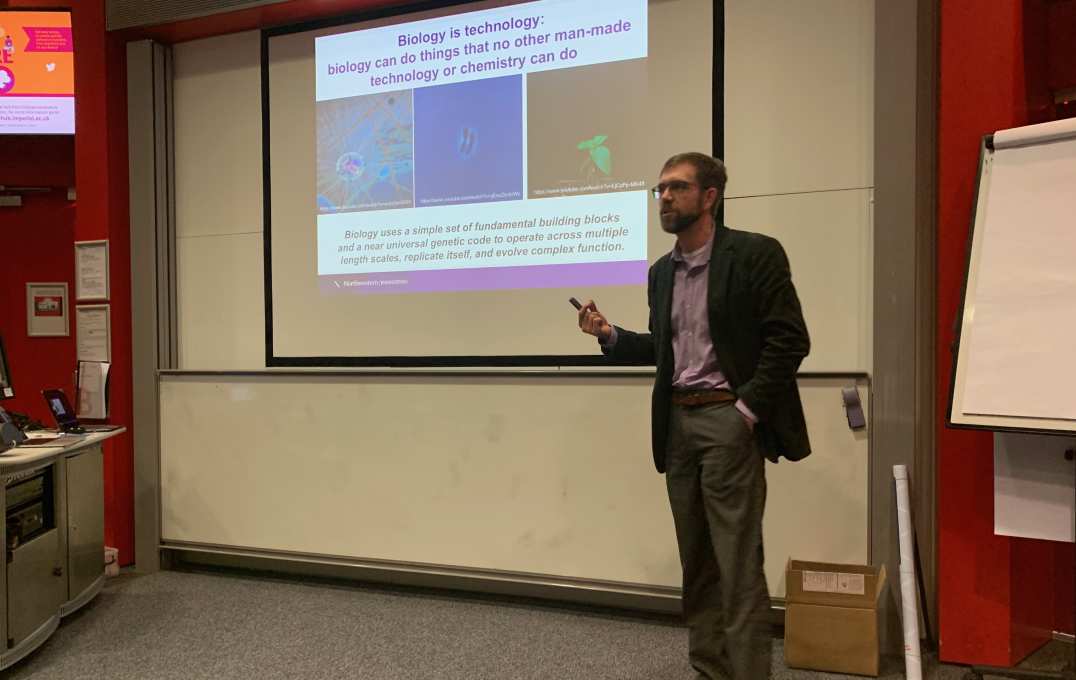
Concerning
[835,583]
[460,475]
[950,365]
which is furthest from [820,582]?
[460,475]

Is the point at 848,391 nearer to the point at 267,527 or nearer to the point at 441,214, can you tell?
the point at 441,214

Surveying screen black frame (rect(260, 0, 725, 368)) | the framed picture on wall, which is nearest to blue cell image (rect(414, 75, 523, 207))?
screen black frame (rect(260, 0, 725, 368))

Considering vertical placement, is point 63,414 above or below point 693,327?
below

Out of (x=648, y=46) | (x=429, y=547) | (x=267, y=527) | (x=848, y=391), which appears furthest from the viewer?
(x=267, y=527)

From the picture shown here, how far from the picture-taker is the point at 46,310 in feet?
15.5

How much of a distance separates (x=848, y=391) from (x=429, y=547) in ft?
5.89

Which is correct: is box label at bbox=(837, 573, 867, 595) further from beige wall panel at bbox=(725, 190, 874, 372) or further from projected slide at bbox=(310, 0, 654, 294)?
projected slide at bbox=(310, 0, 654, 294)

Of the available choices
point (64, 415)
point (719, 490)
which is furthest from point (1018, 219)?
point (64, 415)

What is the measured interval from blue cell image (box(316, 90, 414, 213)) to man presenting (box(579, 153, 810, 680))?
150 centimetres

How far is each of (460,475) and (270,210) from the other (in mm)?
1542

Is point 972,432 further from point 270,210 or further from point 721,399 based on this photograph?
point 270,210

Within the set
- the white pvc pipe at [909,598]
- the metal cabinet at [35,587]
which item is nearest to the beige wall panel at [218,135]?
the metal cabinet at [35,587]

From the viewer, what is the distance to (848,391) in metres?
2.50

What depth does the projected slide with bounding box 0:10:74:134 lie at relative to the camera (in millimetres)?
4117
